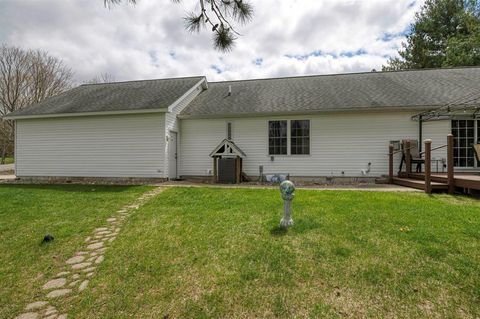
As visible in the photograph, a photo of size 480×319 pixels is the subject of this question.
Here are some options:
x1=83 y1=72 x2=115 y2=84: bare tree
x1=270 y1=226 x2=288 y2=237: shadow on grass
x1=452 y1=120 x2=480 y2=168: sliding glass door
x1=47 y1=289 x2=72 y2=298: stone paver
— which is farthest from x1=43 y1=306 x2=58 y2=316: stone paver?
x1=83 y1=72 x2=115 y2=84: bare tree

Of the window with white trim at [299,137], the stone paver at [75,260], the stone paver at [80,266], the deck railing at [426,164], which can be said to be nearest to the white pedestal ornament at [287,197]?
the stone paver at [80,266]

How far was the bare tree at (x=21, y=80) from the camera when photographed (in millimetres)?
25656

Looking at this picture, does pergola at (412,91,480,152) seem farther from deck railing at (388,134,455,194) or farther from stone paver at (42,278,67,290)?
stone paver at (42,278,67,290)

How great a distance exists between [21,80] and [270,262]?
32.2m

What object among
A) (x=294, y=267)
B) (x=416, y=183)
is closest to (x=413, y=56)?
(x=416, y=183)

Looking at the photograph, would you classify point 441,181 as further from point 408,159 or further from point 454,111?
point 454,111

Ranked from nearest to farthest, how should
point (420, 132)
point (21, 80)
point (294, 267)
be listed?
point (294, 267)
point (420, 132)
point (21, 80)

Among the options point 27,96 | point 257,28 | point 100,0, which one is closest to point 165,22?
point 100,0

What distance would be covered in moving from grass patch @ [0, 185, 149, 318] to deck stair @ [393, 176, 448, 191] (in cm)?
809

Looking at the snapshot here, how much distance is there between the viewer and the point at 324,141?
10.6 m

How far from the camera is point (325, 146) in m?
10.6

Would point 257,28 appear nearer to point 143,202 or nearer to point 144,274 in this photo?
point 144,274

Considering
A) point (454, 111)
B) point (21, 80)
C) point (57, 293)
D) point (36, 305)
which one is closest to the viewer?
point (36, 305)

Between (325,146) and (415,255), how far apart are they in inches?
299
